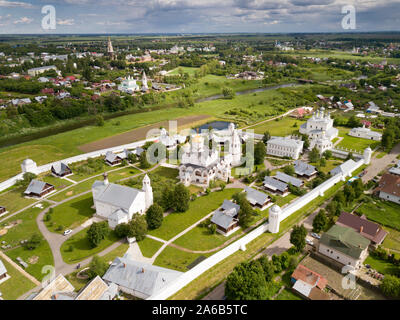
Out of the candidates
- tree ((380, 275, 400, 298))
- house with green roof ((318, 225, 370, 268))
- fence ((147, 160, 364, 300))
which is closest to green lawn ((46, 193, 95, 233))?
fence ((147, 160, 364, 300))

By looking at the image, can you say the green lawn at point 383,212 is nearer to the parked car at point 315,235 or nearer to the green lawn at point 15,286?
the parked car at point 315,235

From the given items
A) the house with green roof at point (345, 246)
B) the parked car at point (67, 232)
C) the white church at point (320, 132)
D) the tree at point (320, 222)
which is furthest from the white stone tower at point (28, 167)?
the white church at point (320, 132)

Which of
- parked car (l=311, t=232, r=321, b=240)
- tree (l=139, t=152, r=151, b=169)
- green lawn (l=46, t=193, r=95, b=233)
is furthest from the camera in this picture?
tree (l=139, t=152, r=151, b=169)

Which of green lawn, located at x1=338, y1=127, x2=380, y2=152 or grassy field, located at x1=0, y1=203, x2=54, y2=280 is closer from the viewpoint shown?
grassy field, located at x1=0, y1=203, x2=54, y2=280

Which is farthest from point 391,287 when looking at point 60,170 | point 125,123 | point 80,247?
point 125,123

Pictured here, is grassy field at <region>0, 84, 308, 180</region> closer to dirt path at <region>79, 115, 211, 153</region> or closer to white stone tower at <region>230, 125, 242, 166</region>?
dirt path at <region>79, 115, 211, 153</region>

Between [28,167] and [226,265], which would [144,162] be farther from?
[226,265]
